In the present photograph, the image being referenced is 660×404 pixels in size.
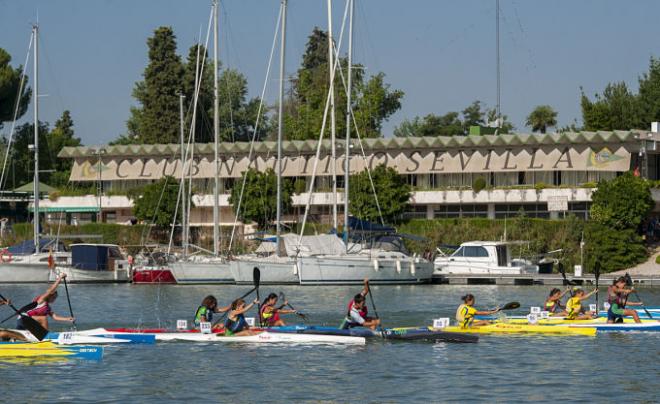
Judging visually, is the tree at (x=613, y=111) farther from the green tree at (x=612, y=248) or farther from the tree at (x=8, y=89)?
the tree at (x=8, y=89)

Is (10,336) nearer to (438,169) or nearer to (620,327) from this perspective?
(620,327)

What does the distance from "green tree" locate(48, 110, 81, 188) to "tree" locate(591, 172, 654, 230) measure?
5233 cm

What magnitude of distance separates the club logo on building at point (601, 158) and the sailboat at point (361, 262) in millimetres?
18459

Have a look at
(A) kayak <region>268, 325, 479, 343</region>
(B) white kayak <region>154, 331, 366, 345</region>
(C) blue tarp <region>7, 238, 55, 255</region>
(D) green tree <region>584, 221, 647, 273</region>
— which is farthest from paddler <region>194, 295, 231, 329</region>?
(D) green tree <region>584, 221, 647, 273</region>

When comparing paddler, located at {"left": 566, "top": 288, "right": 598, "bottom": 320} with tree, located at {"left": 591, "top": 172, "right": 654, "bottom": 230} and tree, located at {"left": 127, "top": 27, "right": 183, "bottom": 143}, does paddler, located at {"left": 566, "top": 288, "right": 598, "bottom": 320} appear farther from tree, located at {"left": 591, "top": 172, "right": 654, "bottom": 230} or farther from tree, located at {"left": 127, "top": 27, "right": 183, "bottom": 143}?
tree, located at {"left": 127, "top": 27, "right": 183, "bottom": 143}

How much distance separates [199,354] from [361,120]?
65898 mm

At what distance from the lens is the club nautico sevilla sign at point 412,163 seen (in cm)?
7625

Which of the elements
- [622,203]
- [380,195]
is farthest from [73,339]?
[380,195]

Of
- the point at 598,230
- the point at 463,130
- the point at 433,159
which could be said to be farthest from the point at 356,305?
the point at 463,130

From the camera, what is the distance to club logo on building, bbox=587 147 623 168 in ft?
248

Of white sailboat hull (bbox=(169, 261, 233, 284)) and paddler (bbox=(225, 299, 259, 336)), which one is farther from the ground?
white sailboat hull (bbox=(169, 261, 233, 284))

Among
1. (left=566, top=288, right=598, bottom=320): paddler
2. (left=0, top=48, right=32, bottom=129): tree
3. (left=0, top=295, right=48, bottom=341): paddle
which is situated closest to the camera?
(left=0, top=295, right=48, bottom=341): paddle

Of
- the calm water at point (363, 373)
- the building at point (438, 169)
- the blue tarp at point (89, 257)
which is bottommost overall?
the calm water at point (363, 373)

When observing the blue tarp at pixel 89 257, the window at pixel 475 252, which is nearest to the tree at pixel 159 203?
the blue tarp at pixel 89 257
